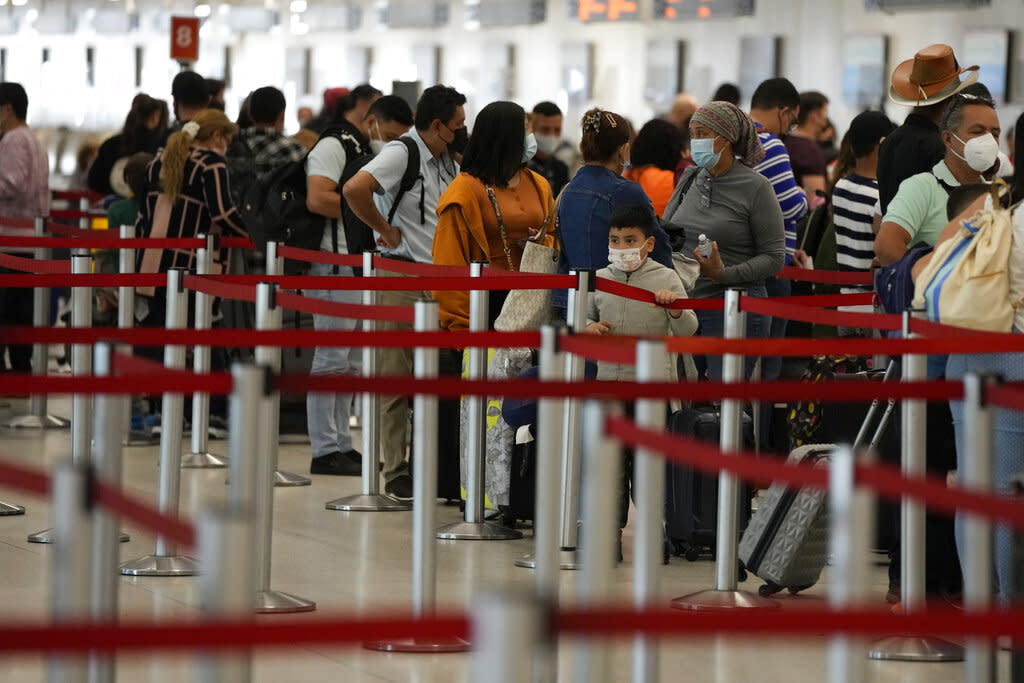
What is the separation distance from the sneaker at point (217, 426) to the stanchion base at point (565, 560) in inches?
153

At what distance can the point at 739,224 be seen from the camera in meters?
7.78

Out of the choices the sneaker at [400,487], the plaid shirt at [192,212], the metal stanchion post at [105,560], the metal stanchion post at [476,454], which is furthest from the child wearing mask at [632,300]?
the plaid shirt at [192,212]

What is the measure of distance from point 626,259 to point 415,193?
1.88 meters

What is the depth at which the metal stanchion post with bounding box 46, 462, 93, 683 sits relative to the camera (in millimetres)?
2914

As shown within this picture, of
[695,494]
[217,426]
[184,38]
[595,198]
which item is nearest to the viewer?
[695,494]

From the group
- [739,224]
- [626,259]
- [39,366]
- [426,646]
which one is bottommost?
[426,646]

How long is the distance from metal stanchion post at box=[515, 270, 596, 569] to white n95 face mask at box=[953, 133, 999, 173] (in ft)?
4.86

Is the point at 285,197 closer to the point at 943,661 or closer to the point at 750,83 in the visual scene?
the point at 943,661

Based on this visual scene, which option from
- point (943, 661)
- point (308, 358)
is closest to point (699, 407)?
point (943, 661)

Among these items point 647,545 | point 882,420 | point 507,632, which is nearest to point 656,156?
point 882,420

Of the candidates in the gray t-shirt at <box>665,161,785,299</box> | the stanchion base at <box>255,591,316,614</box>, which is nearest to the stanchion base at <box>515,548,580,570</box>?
the stanchion base at <box>255,591,316,614</box>

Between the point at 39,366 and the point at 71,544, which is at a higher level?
the point at 39,366

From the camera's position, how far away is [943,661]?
17.7ft

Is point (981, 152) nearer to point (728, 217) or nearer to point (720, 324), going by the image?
point (728, 217)
